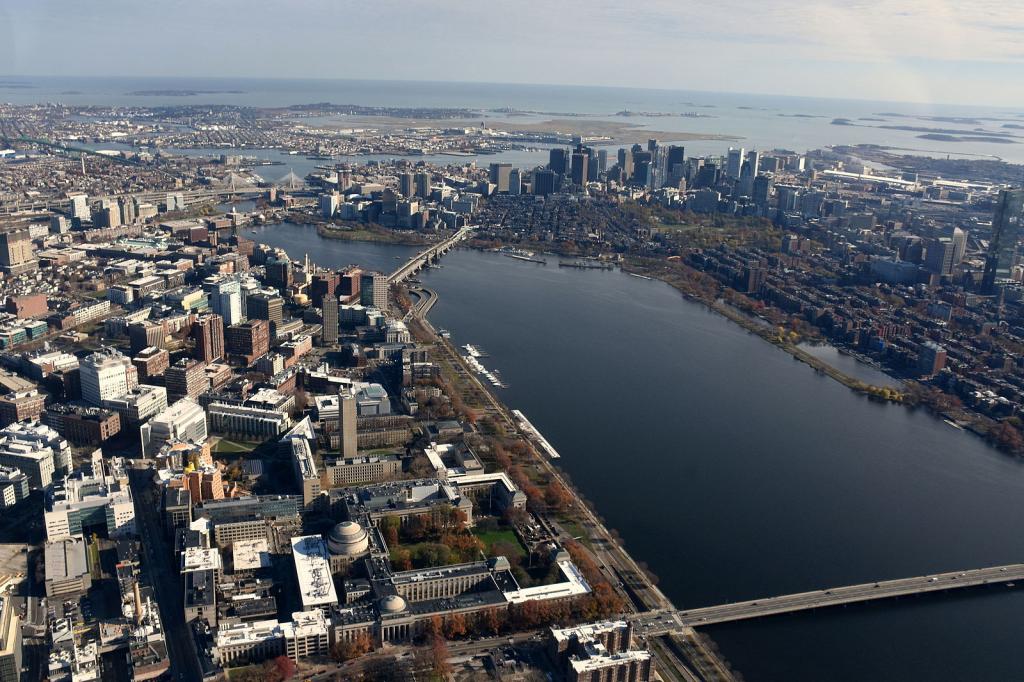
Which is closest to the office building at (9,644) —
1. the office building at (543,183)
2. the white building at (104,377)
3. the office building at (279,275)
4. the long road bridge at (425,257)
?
the white building at (104,377)

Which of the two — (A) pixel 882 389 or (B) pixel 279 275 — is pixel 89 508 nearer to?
(B) pixel 279 275

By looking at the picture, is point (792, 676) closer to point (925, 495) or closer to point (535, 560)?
point (535, 560)

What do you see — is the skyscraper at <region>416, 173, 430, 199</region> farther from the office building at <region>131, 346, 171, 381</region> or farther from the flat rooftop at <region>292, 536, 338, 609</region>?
the flat rooftop at <region>292, 536, 338, 609</region>

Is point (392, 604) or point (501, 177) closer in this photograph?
point (392, 604)

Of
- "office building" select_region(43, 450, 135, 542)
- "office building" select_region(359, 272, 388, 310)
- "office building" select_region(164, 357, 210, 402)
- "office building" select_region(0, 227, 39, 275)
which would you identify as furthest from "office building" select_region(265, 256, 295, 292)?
"office building" select_region(43, 450, 135, 542)

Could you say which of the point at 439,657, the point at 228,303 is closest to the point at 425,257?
the point at 228,303

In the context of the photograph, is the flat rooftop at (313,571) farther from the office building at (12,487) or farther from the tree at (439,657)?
the office building at (12,487)
